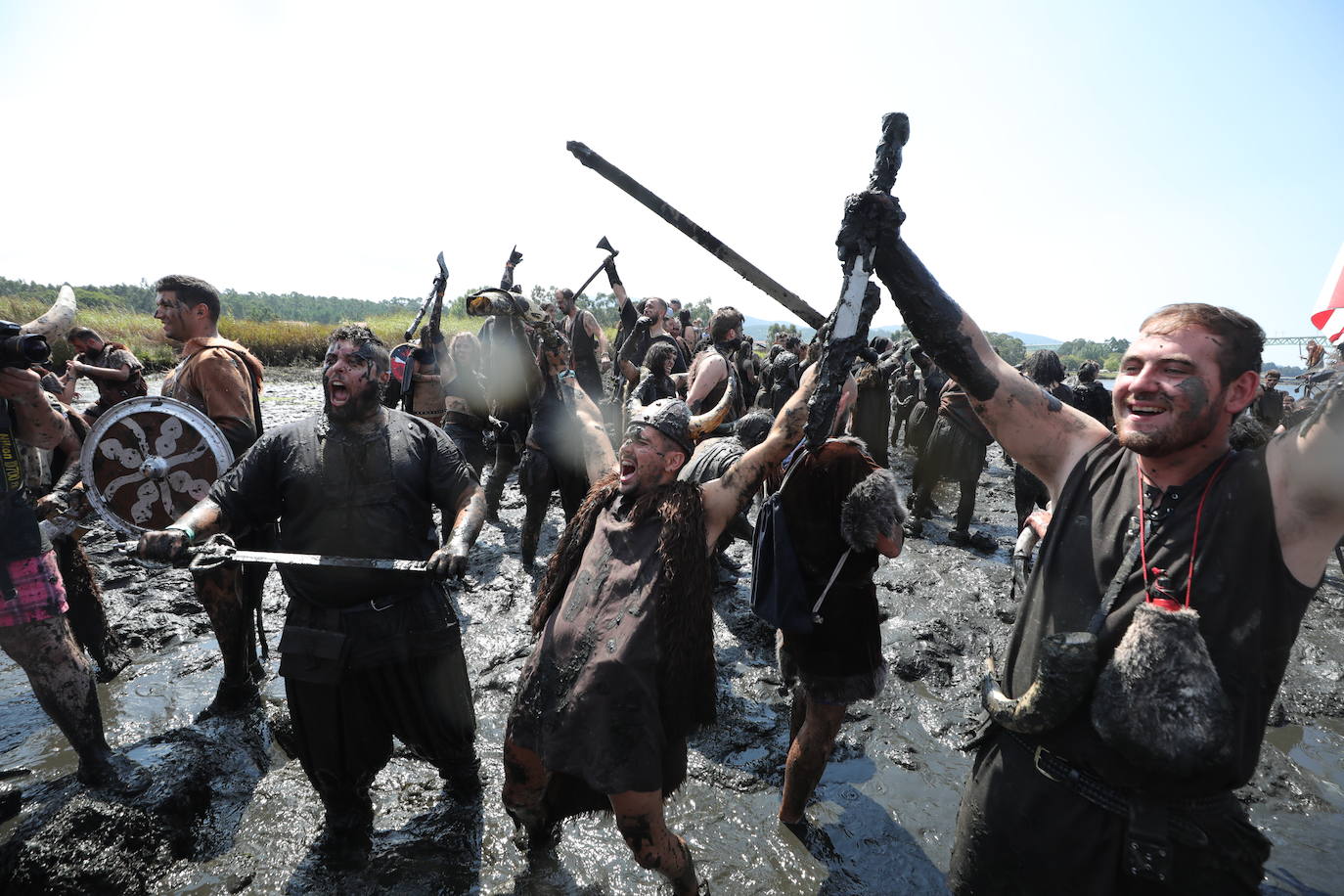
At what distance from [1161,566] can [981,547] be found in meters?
6.65

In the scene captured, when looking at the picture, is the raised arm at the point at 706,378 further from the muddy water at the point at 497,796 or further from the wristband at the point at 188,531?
the wristband at the point at 188,531

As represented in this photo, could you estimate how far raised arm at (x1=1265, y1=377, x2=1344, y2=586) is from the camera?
150 centimetres

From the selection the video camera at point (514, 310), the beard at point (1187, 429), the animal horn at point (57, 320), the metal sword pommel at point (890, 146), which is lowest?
the animal horn at point (57, 320)

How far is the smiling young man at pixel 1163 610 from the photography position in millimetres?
1570

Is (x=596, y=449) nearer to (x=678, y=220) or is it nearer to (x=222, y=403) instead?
(x=678, y=220)

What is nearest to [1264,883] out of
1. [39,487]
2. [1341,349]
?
[1341,349]

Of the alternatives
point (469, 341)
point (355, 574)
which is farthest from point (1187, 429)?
point (469, 341)

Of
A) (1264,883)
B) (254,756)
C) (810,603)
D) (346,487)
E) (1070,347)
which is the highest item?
(1070,347)

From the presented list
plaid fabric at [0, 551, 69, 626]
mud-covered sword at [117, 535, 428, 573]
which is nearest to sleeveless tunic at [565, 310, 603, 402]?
mud-covered sword at [117, 535, 428, 573]

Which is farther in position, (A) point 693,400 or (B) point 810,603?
(A) point 693,400

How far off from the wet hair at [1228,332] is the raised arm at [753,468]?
1083 mm

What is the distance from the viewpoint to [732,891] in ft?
9.71

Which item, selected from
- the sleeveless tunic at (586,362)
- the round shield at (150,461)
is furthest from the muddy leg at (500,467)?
the round shield at (150,461)

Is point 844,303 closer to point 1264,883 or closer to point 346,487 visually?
point 346,487
